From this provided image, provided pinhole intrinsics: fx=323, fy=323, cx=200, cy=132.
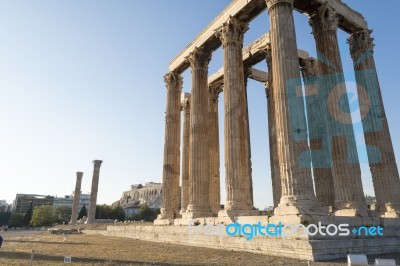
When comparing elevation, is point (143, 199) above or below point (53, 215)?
above

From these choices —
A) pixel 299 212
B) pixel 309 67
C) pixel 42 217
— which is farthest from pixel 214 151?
pixel 42 217

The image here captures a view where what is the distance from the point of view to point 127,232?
33.7 metres

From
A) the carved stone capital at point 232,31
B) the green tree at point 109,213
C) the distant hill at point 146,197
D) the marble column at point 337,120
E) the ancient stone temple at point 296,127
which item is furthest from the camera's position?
the distant hill at point 146,197

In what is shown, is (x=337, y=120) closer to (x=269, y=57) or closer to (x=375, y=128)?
(x=375, y=128)

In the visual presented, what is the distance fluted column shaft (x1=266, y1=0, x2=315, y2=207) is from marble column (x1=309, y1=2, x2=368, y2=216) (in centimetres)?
411

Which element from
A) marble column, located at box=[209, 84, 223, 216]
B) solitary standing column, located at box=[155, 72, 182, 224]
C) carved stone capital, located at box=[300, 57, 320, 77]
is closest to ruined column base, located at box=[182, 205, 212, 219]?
marble column, located at box=[209, 84, 223, 216]

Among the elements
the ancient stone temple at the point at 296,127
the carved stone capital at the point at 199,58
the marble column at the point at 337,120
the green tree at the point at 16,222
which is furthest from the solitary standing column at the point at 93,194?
the marble column at the point at 337,120

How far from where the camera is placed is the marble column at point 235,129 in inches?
866

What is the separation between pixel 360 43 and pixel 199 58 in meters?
13.7

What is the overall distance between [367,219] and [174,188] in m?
18.5

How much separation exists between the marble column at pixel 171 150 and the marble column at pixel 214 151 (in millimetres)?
3489

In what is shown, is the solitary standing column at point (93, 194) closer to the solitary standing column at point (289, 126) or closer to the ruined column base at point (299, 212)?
the solitary standing column at point (289, 126)

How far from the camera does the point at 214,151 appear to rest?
32.8 meters

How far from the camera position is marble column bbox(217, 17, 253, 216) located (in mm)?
22000
